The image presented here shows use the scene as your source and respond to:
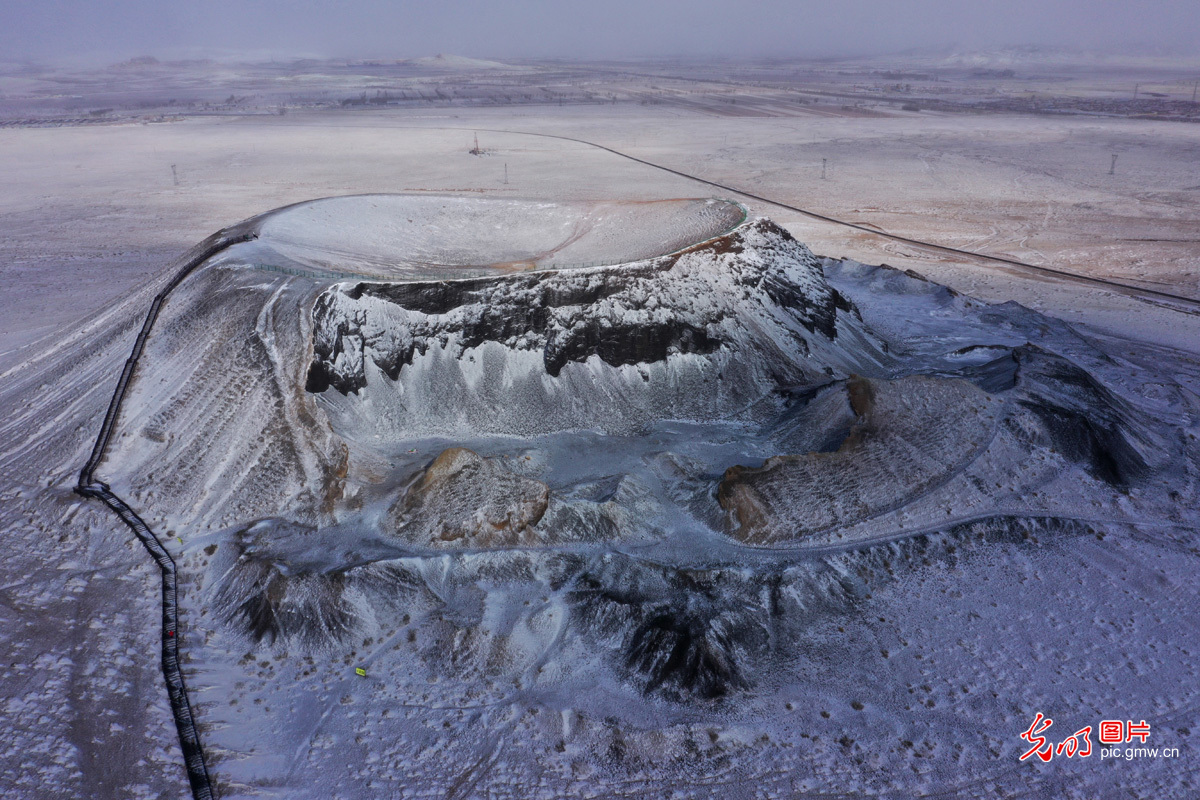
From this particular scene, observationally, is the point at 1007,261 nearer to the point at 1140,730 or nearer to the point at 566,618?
the point at 1140,730

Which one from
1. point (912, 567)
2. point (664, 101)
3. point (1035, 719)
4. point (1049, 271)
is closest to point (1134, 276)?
point (1049, 271)

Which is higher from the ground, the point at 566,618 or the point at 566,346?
the point at 566,346

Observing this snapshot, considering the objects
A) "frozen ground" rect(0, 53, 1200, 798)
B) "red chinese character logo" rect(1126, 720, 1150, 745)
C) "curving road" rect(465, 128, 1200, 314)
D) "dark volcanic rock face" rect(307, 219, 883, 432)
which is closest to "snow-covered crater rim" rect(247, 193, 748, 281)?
"dark volcanic rock face" rect(307, 219, 883, 432)

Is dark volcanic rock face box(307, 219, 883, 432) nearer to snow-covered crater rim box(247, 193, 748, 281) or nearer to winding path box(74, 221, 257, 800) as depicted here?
snow-covered crater rim box(247, 193, 748, 281)

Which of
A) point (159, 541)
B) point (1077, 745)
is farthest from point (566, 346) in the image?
point (1077, 745)

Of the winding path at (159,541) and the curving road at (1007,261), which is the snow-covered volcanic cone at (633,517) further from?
the curving road at (1007,261)

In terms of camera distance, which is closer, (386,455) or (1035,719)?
(1035,719)

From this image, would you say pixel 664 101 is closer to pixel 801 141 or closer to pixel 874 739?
pixel 801 141
